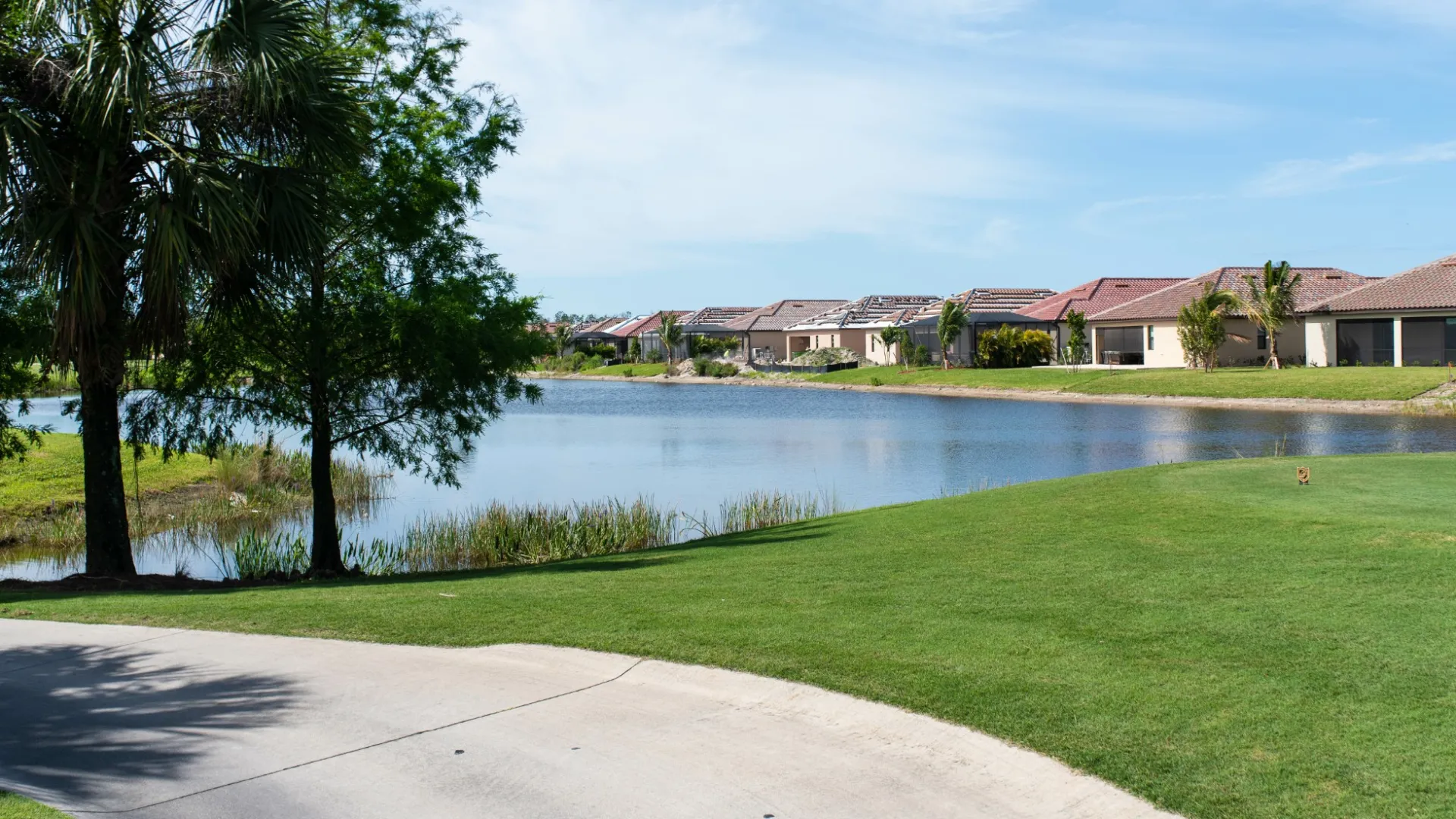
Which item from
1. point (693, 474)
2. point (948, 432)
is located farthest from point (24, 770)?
point (948, 432)

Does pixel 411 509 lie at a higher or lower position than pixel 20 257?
lower

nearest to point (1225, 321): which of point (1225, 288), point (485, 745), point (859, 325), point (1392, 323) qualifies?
point (1225, 288)

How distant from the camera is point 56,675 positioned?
761 centimetres

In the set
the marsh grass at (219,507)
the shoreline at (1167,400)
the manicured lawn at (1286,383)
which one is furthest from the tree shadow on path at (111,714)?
the manicured lawn at (1286,383)

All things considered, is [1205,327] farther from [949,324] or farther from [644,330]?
[644,330]

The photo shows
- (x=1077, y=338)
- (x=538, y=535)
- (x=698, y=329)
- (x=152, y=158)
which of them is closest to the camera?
(x=152, y=158)

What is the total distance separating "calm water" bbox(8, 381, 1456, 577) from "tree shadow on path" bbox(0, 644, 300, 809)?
11.8 metres

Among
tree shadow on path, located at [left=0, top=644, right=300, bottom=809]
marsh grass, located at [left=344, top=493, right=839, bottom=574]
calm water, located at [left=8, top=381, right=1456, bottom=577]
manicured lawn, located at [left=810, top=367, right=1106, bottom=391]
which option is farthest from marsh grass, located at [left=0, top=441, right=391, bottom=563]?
manicured lawn, located at [left=810, top=367, right=1106, bottom=391]

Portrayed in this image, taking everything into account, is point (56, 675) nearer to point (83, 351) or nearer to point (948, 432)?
point (83, 351)

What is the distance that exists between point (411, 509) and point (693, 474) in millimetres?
7186

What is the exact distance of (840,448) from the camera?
35062 mm

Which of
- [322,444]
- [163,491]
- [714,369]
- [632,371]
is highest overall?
[632,371]

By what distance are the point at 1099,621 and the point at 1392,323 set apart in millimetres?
50537

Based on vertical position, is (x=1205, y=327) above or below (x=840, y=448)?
above
